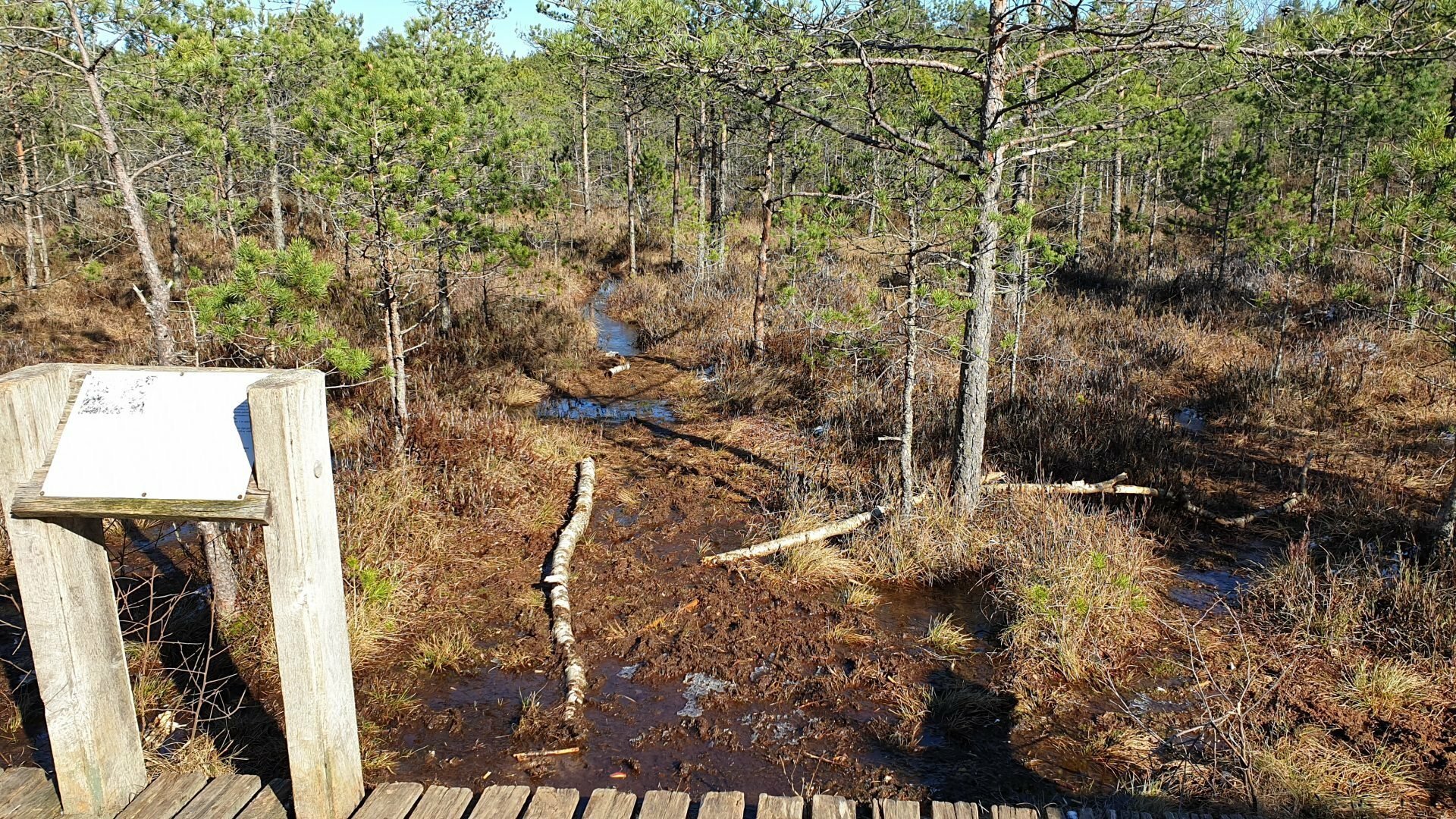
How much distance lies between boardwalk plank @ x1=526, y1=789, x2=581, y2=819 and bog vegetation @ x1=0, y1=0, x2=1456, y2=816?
3.56 feet

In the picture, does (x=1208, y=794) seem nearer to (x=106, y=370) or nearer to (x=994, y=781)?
(x=994, y=781)

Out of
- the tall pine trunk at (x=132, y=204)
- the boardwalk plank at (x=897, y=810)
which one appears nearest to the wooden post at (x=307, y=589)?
the boardwalk plank at (x=897, y=810)

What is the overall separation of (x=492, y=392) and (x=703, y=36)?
20.3ft

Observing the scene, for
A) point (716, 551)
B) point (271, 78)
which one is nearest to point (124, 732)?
point (716, 551)

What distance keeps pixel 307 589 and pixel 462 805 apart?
40.4 inches

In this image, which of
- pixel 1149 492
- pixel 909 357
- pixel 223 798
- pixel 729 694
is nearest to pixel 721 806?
pixel 223 798

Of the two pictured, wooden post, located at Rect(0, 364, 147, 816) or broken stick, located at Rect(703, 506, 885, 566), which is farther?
broken stick, located at Rect(703, 506, 885, 566)

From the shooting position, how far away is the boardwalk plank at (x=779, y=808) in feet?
9.81

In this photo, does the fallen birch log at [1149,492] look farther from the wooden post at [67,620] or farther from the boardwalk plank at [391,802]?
the wooden post at [67,620]

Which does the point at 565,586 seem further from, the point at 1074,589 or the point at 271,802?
the point at 1074,589

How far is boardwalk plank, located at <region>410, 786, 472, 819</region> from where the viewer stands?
9.80 feet

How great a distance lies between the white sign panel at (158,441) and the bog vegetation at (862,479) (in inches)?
3.1

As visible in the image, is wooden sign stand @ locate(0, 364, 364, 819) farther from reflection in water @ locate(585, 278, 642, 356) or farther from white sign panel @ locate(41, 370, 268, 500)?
reflection in water @ locate(585, 278, 642, 356)

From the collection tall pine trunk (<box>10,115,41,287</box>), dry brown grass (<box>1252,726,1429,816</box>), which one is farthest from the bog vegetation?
tall pine trunk (<box>10,115,41,287</box>)
